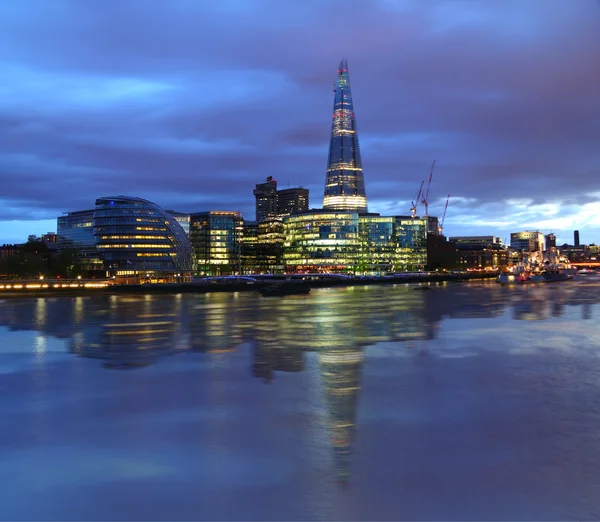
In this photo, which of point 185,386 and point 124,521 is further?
point 185,386

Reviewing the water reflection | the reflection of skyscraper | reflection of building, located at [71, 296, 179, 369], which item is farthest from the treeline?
the reflection of skyscraper

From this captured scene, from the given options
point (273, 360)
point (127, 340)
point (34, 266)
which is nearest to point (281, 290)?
point (34, 266)

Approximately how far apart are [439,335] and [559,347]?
8027mm

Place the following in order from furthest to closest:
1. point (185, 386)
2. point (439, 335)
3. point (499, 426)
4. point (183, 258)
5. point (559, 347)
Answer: point (183, 258)
point (439, 335)
point (559, 347)
point (185, 386)
point (499, 426)

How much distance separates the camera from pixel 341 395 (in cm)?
2020

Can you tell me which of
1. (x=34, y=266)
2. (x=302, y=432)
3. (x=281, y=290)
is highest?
(x=34, y=266)

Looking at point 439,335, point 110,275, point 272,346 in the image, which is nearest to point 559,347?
point 439,335

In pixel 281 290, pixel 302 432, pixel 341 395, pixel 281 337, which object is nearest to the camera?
pixel 302 432

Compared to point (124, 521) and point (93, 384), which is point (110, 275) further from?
point (124, 521)

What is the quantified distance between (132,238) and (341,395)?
15197 centimetres

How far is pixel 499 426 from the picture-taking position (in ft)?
53.2

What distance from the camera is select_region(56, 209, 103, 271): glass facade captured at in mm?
166375

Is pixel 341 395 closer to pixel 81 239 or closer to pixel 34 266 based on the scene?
Answer: pixel 34 266

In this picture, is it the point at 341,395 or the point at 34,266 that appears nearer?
the point at 341,395
